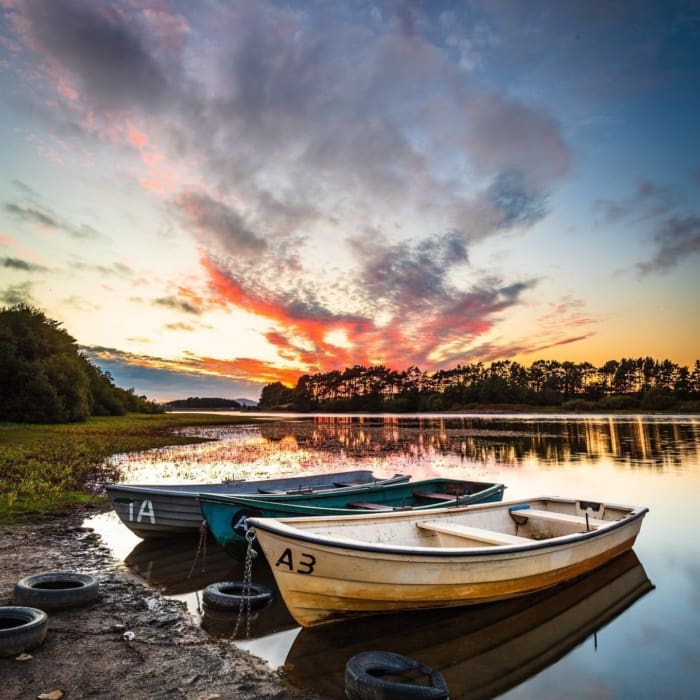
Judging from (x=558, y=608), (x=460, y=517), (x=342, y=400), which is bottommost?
(x=558, y=608)

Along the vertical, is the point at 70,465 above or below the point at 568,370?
below

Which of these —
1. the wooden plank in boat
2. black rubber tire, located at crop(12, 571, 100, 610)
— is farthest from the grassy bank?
the wooden plank in boat

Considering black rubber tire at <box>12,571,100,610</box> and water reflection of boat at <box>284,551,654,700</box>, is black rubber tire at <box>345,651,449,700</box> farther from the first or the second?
black rubber tire at <box>12,571,100,610</box>

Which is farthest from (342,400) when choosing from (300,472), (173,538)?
(173,538)

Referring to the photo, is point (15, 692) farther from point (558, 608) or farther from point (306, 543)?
point (558, 608)

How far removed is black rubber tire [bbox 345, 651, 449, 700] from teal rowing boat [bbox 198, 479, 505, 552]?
9.50ft

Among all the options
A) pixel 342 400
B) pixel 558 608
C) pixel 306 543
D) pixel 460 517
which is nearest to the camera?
pixel 306 543

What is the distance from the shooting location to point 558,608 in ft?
27.1

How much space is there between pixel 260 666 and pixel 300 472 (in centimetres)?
1804

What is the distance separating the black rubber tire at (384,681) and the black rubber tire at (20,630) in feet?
11.9

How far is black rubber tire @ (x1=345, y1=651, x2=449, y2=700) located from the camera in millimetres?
4914

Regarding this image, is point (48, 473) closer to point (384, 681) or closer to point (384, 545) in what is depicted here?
point (384, 545)

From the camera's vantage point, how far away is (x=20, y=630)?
18.5 ft

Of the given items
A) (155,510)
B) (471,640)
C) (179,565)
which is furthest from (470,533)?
(155,510)
